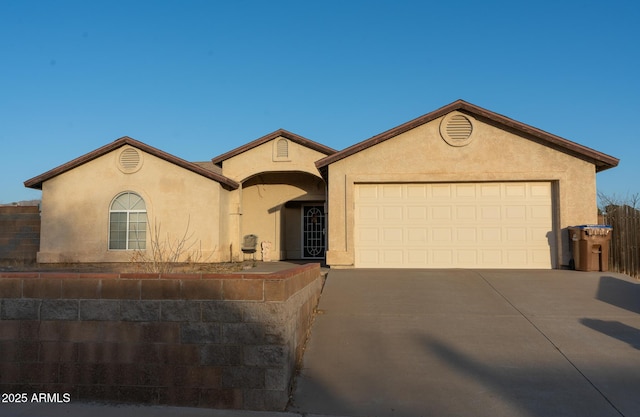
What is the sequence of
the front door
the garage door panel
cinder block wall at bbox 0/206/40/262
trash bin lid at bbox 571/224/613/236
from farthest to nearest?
1. the front door
2. cinder block wall at bbox 0/206/40/262
3. the garage door panel
4. trash bin lid at bbox 571/224/613/236

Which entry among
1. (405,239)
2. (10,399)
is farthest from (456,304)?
(10,399)

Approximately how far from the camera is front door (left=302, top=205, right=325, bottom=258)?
21.0m

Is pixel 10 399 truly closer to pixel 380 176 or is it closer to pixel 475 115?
pixel 380 176

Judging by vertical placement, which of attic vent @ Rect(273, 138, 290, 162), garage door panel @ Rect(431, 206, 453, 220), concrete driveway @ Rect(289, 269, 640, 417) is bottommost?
concrete driveway @ Rect(289, 269, 640, 417)

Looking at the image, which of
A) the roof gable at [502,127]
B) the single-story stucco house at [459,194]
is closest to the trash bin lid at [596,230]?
the single-story stucco house at [459,194]

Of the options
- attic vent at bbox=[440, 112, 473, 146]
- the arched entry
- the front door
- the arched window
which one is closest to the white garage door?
attic vent at bbox=[440, 112, 473, 146]

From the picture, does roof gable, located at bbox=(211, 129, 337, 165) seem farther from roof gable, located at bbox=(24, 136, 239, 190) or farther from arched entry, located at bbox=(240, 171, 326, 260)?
roof gable, located at bbox=(24, 136, 239, 190)

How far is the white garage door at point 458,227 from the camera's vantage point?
43.0 feet

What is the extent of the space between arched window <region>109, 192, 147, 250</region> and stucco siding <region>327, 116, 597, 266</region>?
7.62m

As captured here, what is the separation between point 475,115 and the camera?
44.0 feet

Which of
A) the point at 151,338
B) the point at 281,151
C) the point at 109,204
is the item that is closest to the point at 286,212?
the point at 281,151

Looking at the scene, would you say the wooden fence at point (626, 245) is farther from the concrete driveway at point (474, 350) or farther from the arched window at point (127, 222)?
the arched window at point (127, 222)

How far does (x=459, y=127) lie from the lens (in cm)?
1350

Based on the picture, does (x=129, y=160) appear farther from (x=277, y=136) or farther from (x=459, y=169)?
(x=459, y=169)
